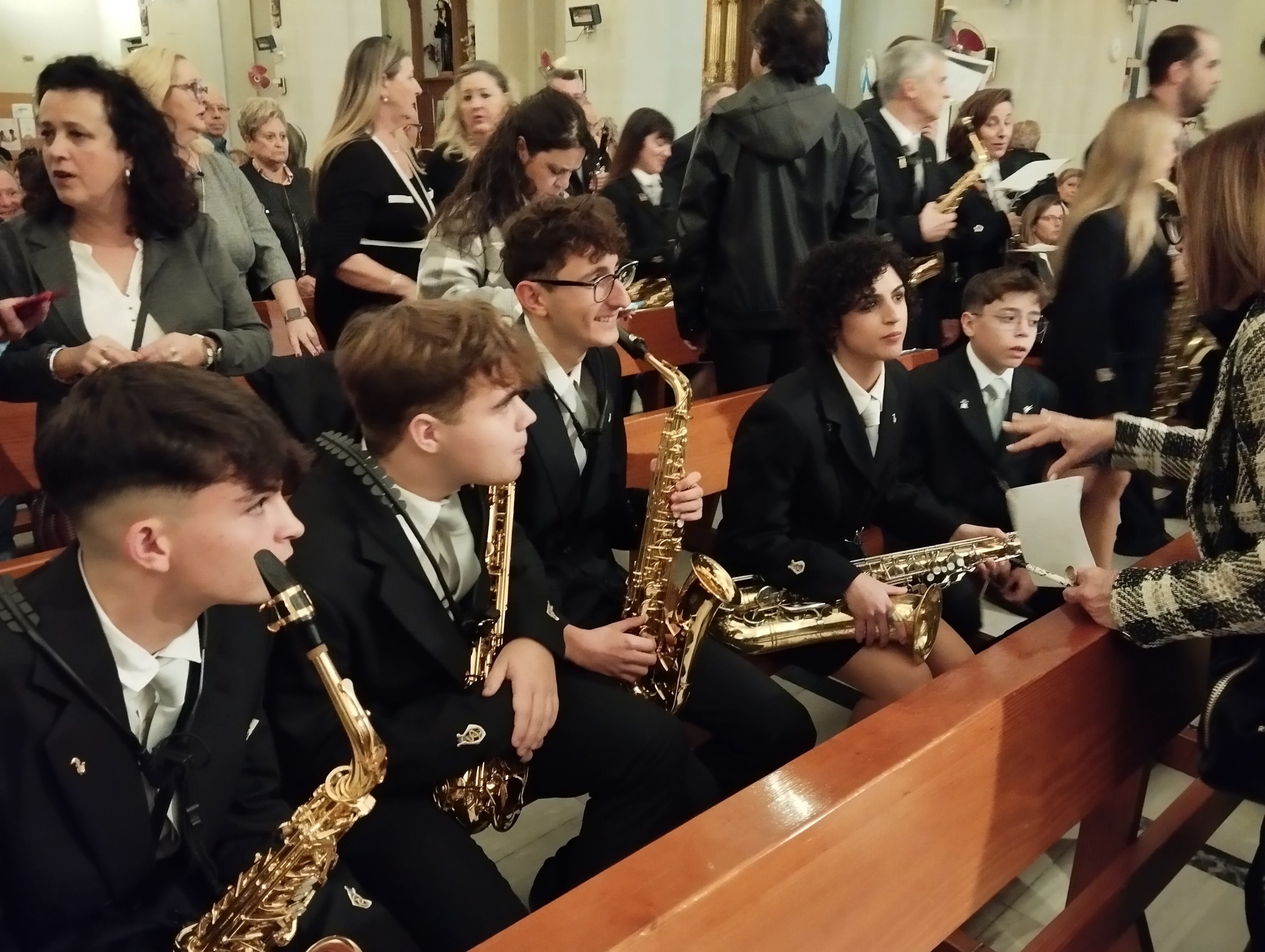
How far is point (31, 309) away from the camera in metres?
2.00

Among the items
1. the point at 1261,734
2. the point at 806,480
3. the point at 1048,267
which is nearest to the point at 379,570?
the point at 806,480

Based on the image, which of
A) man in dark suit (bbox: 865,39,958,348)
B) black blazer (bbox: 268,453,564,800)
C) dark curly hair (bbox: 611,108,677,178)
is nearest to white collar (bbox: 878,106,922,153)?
man in dark suit (bbox: 865,39,958,348)

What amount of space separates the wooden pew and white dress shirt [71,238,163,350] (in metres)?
1.74

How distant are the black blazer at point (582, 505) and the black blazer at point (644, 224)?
2647 millimetres

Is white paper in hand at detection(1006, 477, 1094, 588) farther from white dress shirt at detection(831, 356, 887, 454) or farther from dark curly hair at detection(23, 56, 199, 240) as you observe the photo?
dark curly hair at detection(23, 56, 199, 240)

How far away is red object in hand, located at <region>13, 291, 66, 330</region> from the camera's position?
6.50ft

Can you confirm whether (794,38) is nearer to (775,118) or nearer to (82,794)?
(775,118)

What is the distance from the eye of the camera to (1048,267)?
14.4ft

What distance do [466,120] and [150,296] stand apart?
1989mm

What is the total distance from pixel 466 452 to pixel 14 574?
840mm

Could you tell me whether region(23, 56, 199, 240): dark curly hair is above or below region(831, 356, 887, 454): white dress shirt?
above

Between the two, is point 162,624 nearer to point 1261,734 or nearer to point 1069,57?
point 1261,734

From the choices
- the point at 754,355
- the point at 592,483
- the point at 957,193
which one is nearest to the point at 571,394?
the point at 592,483

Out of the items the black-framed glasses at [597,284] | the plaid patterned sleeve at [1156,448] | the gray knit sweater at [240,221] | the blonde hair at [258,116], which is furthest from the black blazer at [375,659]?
the blonde hair at [258,116]
